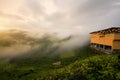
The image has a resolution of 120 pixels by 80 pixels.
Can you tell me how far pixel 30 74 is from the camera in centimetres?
2792

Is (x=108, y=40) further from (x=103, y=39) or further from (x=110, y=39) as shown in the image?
(x=103, y=39)

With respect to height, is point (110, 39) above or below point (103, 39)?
above

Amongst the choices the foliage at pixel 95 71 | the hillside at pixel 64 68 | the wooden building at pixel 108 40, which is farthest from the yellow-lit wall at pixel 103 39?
the foliage at pixel 95 71

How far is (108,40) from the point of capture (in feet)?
105

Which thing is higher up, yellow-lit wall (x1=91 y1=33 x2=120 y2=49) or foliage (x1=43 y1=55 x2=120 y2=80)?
yellow-lit wall (x1=91 y1=33 x2=120 y2=49)

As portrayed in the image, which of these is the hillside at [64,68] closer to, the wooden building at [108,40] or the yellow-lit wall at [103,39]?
the wooden building at [108,40]

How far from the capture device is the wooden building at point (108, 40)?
29269mm

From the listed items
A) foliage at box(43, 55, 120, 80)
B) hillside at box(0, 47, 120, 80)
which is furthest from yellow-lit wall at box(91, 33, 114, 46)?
foliage at box(43, 55, 120, 80)

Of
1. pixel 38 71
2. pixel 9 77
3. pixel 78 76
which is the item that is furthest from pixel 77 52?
pixel 78 76

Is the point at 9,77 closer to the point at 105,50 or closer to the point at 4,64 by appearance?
the point at 4,64

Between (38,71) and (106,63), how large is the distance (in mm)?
8984

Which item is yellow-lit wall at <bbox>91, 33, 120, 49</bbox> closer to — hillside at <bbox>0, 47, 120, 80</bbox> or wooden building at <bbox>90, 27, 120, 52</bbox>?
wooden building at <bbox>90, 27, 120, 52</bbox>

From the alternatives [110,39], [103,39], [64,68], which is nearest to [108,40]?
[110,39]

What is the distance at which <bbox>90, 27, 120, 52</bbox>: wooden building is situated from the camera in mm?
29269
